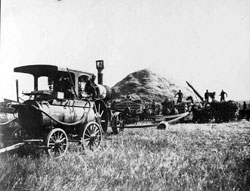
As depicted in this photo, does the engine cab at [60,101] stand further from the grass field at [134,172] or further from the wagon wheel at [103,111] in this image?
the grass field at [134,172]

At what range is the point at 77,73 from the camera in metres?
8.74

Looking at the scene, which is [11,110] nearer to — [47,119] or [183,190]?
[47,119]

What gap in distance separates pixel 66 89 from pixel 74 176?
4.28 meters

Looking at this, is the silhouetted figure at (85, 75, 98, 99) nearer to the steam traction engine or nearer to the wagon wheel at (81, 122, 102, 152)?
the steam traction engine

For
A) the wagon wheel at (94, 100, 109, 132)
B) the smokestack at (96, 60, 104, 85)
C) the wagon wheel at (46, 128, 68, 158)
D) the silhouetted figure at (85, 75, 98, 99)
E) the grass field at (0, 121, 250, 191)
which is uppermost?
the smokestack at (96, 60, 104, 85)

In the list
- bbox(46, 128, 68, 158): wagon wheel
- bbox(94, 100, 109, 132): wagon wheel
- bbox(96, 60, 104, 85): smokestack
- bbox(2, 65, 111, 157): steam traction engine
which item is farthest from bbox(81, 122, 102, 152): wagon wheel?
bbox(96, 60, 104, 85): smokestack

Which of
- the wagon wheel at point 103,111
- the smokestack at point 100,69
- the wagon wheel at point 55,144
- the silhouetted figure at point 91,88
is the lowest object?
the wagon wheel at point 55,144

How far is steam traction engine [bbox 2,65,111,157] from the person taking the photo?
738cm

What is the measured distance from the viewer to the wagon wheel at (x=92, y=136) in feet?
28.2

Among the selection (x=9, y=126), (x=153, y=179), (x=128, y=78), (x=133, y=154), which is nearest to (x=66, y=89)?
(x=9, y=126)

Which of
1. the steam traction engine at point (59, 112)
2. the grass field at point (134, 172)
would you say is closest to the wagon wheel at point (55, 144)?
the steam traction engine at point (59, 112)

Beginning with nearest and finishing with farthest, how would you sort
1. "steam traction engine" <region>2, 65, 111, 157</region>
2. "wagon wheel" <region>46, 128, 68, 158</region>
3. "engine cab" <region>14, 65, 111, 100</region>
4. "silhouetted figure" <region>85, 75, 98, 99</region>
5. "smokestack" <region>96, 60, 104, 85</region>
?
1. "wagon wheel" <region>46, 128, 68, 158</region>
2. "steam traction engine" <region>2, 65, 111, 157</region>
3. "engine cab" <region>14, 65, 111, 100</region>
4. "silhouetted figure" <region>85, 75, 98, 99</region>
5. "smokestack" <region>96, 60, 104, 85</region>

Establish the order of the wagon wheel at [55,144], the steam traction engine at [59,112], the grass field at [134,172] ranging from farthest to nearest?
the steam traction engine at [59,112] → the wagon wheel at [55,144] → the grass field at [134,172]

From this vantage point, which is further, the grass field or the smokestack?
the smokestack
